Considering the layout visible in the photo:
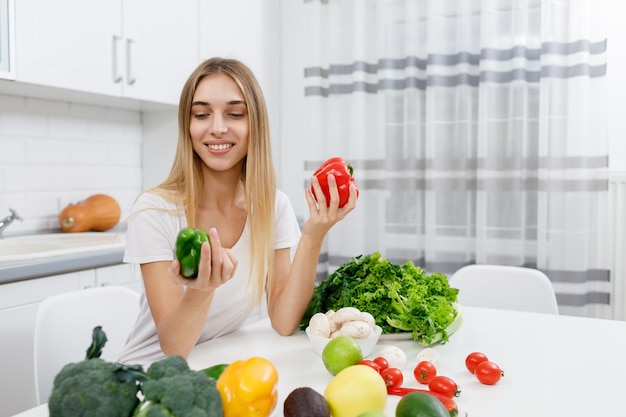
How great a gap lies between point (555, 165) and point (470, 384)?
2.07m

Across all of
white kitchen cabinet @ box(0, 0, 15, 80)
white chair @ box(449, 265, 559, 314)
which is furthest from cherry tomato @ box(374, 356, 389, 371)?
white kitchen cabinet @ box(0, 0, 15, 80)

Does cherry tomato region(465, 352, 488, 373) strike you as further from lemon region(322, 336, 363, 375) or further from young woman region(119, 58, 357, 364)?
young woman region(119, 58, 357, 364)

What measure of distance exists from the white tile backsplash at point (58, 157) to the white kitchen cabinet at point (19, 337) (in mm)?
646

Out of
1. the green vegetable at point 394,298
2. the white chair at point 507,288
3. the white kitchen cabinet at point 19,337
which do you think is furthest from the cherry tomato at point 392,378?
the white kitchen cabinet at point 19,337

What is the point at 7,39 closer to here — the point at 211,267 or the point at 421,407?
the point at 211,267

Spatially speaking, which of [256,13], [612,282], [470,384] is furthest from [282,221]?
[256,13]

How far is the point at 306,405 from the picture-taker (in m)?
0.77

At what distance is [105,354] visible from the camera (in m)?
1.63

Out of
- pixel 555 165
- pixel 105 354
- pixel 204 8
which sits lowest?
pixel 105 354

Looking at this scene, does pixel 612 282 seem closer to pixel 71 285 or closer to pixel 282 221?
pixel 282 221

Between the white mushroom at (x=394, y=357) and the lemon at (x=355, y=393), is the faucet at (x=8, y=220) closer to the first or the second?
the white mushroom at (x=394, y=357)

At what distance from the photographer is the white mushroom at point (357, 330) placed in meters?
1.15

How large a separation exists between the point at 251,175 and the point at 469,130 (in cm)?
179

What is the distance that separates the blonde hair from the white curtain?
1697 mm
